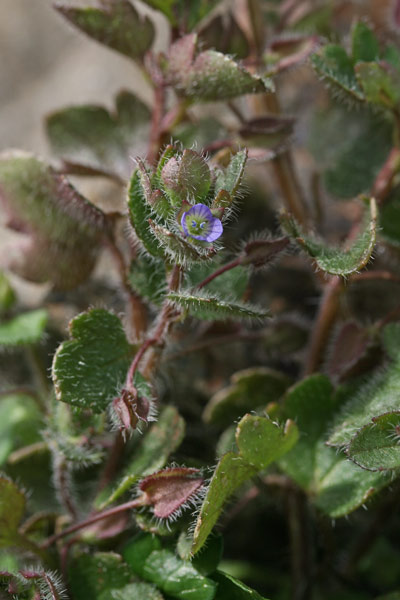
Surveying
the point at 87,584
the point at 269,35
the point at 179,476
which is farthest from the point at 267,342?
the point at 269,35

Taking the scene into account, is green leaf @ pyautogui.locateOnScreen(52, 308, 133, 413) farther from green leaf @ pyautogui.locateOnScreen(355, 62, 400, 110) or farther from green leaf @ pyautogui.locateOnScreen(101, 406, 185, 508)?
green leaf @ pyautogui.locateOnScreen(355, 62, 400, 110)

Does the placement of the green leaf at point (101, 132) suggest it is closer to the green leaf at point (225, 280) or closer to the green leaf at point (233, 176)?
the green leaf at point (225, 280)

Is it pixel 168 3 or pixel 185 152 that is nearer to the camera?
pixel 185 152

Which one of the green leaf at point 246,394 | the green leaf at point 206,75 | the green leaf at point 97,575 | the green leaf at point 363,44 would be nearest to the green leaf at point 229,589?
the green leaf at point 97,575

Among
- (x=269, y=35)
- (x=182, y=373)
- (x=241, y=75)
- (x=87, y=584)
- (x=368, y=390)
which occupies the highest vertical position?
(x=241, y=75)

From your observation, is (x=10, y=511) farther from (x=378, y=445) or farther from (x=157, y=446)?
(x=378, y=445)

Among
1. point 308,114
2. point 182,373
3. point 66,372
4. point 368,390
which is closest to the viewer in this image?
point 66,372

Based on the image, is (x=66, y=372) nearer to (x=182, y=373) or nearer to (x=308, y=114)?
(x=182, y=373)

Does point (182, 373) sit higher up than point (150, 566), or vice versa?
point (150, 566)
